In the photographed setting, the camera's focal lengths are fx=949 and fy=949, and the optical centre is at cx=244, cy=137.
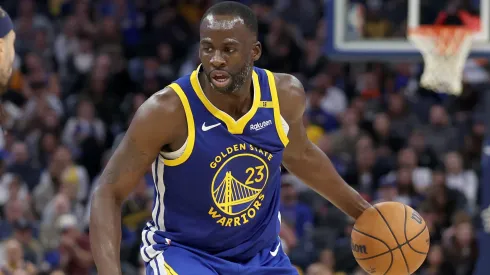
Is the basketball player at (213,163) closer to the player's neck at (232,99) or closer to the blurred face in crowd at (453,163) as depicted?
the player's neck at (232,99)

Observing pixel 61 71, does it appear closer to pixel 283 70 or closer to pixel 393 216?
pixel 283 70

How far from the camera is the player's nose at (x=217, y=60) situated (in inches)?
177

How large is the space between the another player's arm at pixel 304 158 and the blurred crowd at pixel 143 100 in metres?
3.90

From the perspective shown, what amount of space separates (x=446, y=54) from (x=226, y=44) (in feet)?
16.0

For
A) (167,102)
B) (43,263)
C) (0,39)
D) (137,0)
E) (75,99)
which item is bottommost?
(43,263)

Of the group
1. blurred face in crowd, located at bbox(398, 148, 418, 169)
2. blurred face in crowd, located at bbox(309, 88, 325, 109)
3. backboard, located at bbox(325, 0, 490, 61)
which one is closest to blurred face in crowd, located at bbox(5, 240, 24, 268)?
backboard, located at bbox(325, 0, 490, 61)

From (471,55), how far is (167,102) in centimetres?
507

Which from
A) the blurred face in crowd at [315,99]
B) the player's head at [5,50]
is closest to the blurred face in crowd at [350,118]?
the blurred face in crowd at [315,99]

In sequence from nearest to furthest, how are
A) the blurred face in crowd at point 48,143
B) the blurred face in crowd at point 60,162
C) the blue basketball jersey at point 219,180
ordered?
the blue basketball jersey at point 219,180, the blurred face in crowd at point 60,162, the blurred face in crowd at point 48,143

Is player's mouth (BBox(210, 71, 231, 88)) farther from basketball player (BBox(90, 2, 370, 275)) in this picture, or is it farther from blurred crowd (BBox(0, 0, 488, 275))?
blurred crowd (BBox(0, 0, 488, 275))

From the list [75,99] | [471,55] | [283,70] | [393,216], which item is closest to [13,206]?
[75,99]

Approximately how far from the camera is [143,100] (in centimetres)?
1288

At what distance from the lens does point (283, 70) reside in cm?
1356

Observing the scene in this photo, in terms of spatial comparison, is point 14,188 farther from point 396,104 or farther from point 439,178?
point 439,178
